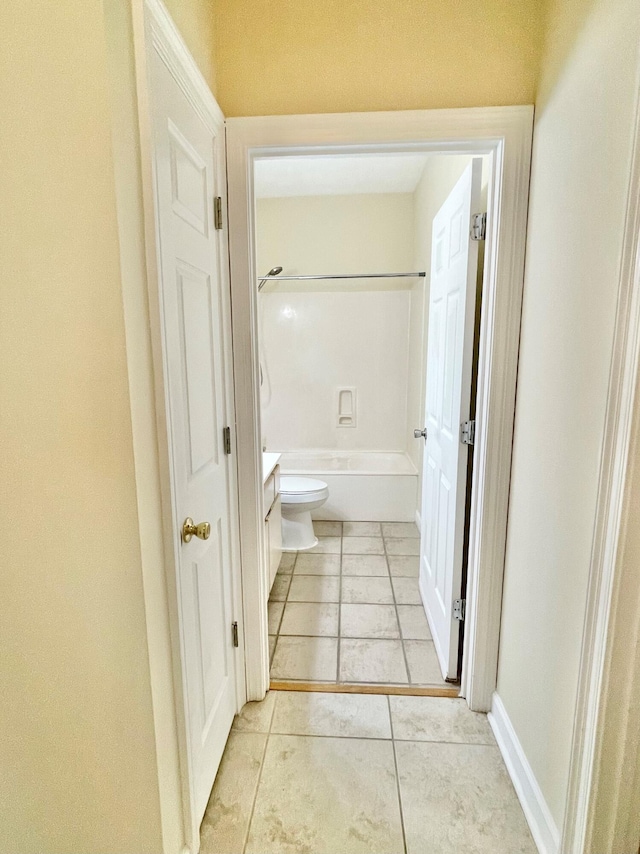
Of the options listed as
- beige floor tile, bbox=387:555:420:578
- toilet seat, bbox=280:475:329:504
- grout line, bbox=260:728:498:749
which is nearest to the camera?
grout line, bbox=260:728:498:749

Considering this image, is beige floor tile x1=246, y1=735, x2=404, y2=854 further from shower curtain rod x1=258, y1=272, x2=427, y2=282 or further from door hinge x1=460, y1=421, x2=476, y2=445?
shower curtain rod x1=258, y1=272, x2=427, y2=282

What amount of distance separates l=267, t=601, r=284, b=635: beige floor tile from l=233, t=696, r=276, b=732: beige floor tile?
42 centimetres

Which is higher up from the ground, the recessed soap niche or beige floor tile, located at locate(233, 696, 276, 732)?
the recessed soap niche

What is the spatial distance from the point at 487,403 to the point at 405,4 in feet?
4.15

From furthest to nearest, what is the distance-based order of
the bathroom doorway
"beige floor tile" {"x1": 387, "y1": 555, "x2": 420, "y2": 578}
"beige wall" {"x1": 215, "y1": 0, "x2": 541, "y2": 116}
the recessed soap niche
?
the recessed soap niche, "beige floor tile" {"x1": 387, "y1": 555, "x2": 420, "y2": 578}, the bathroom doorway, "beige wall" {"x1": 215, "y1": 0, "x2": 541, "y2": 116}

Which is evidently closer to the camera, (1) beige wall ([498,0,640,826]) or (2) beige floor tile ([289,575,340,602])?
(1) beige wall ([498,0,640,826])

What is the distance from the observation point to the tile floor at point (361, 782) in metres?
1.23

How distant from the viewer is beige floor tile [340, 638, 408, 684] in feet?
A: 6.03

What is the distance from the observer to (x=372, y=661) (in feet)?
6.35

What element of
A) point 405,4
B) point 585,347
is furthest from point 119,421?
point 405,4

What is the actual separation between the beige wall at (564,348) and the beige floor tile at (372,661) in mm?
529

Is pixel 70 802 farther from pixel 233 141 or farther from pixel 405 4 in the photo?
pixel 405 4

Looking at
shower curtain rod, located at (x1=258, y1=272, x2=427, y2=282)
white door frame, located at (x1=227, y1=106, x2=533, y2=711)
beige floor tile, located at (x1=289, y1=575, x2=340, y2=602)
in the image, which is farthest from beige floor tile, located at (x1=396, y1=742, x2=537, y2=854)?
shower curtain rod, located at (x1=258, y1=272, x2=427, y2=282)

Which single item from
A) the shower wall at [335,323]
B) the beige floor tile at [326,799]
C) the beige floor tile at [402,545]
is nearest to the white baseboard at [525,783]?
the beige floor tile at [326,799]
